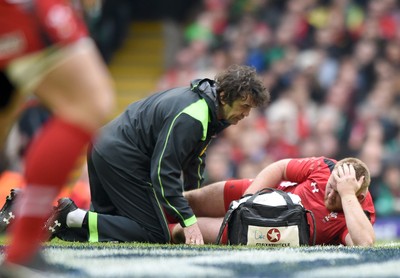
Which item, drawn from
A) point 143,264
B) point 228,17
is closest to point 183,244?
point 143,264

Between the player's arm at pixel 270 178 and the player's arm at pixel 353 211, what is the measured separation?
0.52 meters

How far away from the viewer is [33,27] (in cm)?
353

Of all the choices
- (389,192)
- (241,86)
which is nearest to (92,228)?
(241,86)

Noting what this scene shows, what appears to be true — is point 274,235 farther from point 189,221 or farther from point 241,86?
point 241,86

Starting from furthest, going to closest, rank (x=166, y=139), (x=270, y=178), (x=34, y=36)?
(x=270, y=178) → (x=166, y=139) → (x=34, y=36)

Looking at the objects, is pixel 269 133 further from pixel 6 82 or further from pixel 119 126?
pixel 6 82

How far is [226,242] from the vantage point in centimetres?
614

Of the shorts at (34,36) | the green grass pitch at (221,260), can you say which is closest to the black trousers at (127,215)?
the green grass pitch at (221,260)

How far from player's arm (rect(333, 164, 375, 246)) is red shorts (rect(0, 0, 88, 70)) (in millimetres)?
2836

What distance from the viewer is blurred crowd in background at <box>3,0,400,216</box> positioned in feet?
37.8

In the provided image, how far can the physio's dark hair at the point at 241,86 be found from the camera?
6012 millimetres

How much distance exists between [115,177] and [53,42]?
271 centimetres

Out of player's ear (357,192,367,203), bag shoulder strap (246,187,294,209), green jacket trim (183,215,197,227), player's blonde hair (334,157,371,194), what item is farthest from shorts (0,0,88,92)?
player's ear (357,192,367,203)

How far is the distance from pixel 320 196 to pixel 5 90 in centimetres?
309
